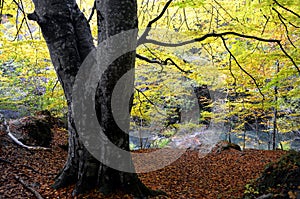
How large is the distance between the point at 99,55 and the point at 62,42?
54cm

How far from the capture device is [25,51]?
6.28 metres

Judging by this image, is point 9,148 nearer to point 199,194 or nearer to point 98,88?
point 98,88

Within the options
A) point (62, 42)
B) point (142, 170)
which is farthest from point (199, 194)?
point (62, 42)

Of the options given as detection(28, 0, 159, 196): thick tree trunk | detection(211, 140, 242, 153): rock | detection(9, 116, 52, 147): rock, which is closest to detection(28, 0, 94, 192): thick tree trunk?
detection(28, 0, 159, 196): thick tree trunk

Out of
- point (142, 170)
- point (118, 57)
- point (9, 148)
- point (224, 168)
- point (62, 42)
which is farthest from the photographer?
point (224, 168)

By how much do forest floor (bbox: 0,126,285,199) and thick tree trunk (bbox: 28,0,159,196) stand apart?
189 millimetres

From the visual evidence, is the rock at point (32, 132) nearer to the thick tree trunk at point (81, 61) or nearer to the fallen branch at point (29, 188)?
the fallen branch at point (29, 188)

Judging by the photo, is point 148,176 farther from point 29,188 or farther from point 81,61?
point 81,61

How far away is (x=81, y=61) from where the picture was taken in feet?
10.6

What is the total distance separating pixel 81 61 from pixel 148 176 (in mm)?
2919

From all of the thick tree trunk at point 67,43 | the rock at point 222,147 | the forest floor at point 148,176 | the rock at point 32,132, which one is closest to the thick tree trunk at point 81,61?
the thick tree trunk at point 67,43

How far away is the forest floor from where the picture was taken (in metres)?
3.35

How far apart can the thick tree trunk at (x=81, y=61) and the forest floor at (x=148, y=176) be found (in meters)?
0.19

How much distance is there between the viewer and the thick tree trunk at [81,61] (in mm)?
2924
